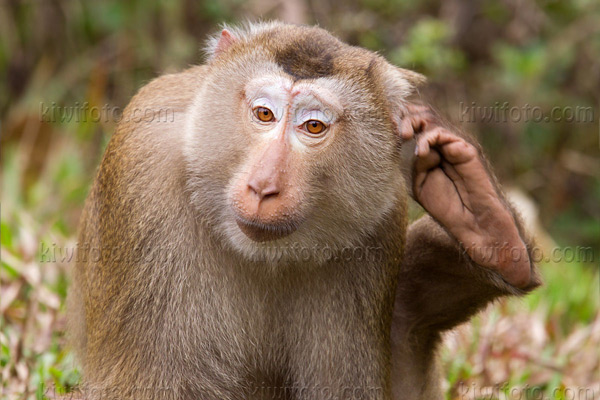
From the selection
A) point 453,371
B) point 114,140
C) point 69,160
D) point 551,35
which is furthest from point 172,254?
point 551,35

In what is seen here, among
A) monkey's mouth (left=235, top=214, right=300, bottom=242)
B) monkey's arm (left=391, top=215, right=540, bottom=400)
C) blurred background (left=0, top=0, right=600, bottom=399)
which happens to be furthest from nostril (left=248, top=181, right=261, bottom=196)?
blurred background (left=0, top=0, right=600, bottom=399)

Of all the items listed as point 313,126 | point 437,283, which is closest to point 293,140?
point 313,126

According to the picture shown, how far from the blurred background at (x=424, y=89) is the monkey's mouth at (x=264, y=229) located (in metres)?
3.27

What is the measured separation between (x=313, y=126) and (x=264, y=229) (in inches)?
22.4

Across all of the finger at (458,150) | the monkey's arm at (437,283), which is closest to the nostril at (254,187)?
the finger at (458,150)

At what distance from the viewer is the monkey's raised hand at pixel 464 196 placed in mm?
4602

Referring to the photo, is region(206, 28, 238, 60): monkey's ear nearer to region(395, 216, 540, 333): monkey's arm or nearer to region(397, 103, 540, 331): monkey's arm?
region(397, 103, 540, 331): monkey's arm

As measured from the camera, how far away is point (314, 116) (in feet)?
13.8

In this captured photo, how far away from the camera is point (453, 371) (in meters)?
6.38

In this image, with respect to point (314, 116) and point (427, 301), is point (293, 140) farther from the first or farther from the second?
point (427, 301)

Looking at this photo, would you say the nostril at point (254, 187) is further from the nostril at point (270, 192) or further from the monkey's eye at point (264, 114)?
the monkey's eye at point (264, 114)

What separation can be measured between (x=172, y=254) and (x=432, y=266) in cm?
166

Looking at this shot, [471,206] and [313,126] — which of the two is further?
[471,206]

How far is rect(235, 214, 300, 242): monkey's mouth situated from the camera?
4023 mm
